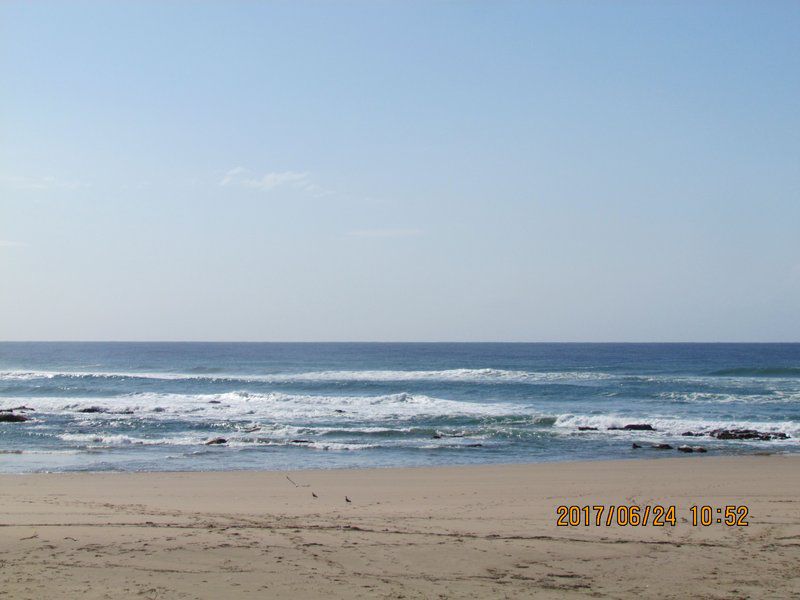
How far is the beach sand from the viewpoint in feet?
20.0

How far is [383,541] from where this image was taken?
7.68 meters

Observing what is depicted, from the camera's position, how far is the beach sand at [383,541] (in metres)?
6.11

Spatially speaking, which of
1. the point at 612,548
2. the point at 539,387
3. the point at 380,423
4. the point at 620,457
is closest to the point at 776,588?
the point at 612,548

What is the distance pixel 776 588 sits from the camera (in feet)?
19.9

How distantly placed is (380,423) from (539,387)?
604 inches

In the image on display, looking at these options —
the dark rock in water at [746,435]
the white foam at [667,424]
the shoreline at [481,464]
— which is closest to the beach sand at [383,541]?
the shoreline at [481,464]

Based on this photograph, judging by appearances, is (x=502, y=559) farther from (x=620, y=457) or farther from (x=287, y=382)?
(x=287, y=382)
